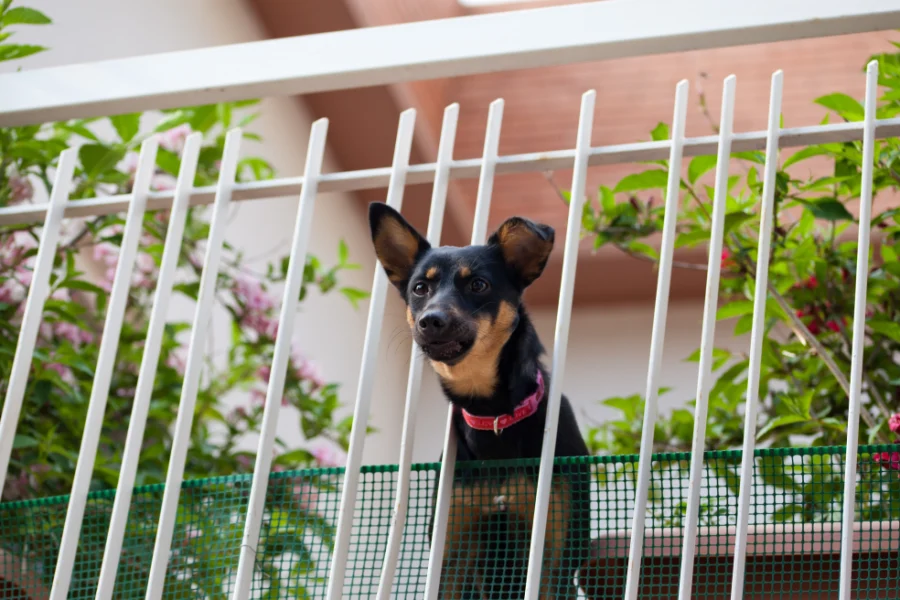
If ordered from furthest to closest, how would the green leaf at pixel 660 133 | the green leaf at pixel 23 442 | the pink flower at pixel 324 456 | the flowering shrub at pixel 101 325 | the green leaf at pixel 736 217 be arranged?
the pink flower at pixel 324 456
the flowering shrub at pixel 101 325
the green leaf at pixel 23 442
the green leaf at pixel 736 217
the green leaf at pixel 660 133

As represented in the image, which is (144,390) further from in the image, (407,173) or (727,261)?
(727,261)

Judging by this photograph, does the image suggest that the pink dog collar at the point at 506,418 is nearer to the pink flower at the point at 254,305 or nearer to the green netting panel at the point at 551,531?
the green netting panel at the point at 551,531

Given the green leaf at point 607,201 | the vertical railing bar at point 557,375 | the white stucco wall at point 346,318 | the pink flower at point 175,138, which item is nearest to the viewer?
the vertical railing bar at point 557,375

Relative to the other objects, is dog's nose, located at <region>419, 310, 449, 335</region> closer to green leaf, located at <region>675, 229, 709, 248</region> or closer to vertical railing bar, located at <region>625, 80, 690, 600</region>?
vertical railing bar, located at <region>625, 80, 690, 600</region>

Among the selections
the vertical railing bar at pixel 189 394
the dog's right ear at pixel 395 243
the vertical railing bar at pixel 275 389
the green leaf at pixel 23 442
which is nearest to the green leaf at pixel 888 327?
the dog's right ear at pixel 395 243

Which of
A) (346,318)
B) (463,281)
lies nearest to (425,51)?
(463,281)

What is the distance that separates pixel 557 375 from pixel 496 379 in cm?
25

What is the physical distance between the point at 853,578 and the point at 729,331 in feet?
11.9

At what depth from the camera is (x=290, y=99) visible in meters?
5.28

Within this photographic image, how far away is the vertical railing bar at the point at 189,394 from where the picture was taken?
209 centimetres

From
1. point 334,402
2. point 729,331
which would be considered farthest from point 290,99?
point 729,331

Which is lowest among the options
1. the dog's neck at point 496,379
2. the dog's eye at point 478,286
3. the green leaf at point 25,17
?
the dog's neck at point 496,379

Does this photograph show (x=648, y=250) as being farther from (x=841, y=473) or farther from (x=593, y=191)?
(x=593, y=191)

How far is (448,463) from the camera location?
2.08 meters
